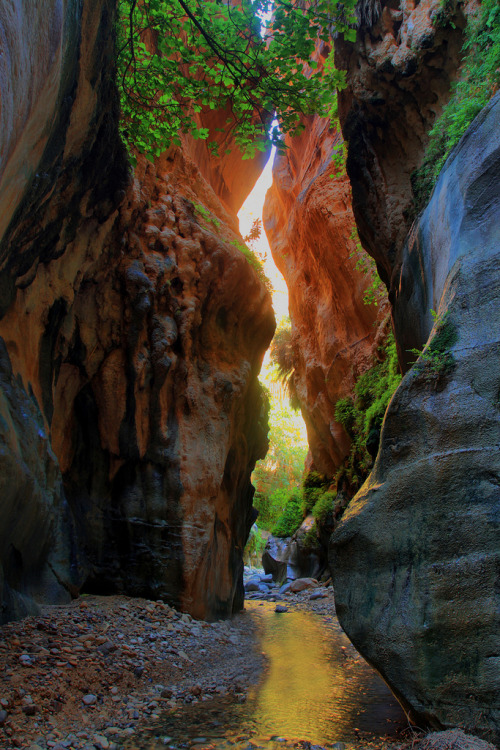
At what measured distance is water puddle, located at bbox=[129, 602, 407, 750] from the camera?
15.4ft

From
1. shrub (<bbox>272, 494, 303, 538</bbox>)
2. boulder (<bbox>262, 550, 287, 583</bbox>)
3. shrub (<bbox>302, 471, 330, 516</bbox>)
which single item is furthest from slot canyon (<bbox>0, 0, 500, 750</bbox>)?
shrub (<bbox>272, 494, 303, 538</bbox>)

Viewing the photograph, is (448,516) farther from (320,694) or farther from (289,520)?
(289,520)

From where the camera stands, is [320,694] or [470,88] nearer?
[320,694]

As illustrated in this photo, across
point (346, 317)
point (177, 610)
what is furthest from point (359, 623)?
point (346, 317)

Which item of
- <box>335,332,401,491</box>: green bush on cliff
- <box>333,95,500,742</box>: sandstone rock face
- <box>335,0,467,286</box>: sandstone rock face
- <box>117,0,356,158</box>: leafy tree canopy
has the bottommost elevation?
<box>333,95,500,742</box>: sandstone rock face

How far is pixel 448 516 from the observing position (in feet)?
13.8

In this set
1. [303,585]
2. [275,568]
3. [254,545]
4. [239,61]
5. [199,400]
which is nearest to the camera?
[239,61]

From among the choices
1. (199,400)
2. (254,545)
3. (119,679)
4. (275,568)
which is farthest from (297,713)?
(254,545)

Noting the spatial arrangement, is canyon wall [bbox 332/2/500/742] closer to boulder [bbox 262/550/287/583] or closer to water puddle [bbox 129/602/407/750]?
water puddle [bbox 129/602/407/750]

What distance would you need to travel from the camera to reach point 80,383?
10.2m

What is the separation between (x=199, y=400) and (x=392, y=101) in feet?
25.2

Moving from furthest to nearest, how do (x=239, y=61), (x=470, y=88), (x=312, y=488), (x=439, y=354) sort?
(x=312, y=488) → (x=470, y=88) → (x=239, y=61) → (x=439, y=354)

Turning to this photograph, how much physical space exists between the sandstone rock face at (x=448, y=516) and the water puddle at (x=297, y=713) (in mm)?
1253

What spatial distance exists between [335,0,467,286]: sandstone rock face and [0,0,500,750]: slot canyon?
46mm
